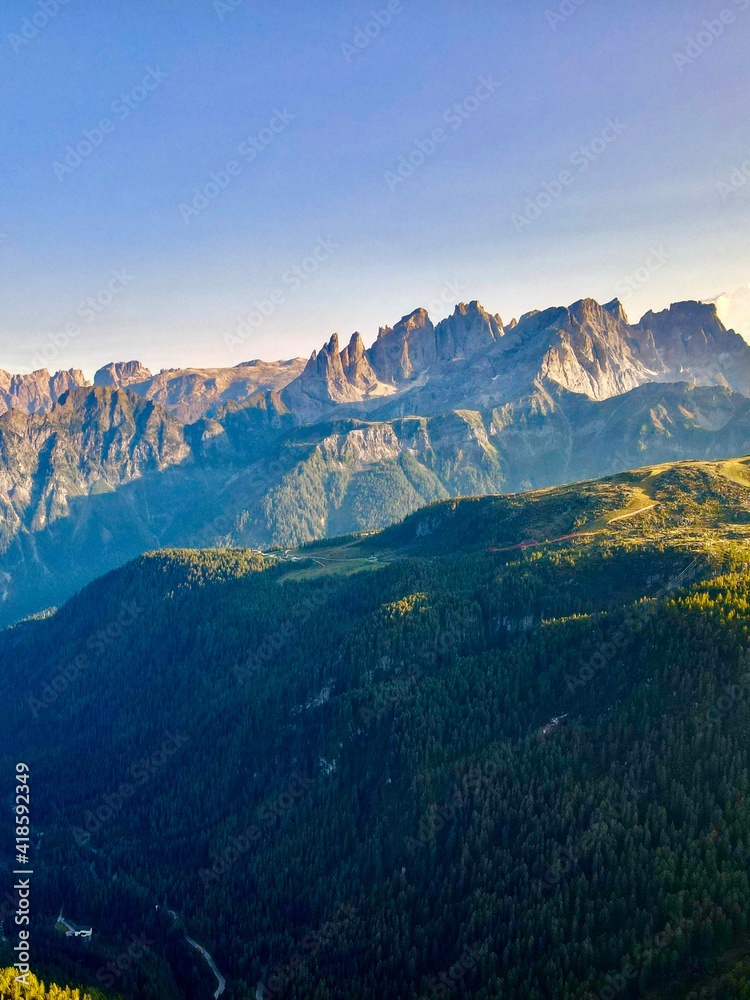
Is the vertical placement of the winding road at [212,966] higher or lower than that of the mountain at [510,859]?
lower

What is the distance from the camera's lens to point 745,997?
340ft

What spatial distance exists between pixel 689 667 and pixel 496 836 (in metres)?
55.1

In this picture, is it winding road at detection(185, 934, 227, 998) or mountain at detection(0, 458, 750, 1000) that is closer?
mountain at detection(0, 458, 750, 1000)

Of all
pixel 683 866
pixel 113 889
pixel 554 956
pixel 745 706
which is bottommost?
pixel 113 889

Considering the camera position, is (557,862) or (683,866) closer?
(683,866)

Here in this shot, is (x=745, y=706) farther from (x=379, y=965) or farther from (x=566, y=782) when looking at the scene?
(x=379, y=965)

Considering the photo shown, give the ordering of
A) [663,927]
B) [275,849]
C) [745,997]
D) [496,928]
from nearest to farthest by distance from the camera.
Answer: [745,997], [663,927], [496,928], [275,849]

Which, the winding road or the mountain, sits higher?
the mountain

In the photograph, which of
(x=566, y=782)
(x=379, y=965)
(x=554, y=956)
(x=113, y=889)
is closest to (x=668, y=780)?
(x=566, y=782)

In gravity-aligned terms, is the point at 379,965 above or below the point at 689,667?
below

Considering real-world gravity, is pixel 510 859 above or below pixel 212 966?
above

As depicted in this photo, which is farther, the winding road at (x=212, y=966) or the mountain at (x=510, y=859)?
the winding road at (x=212, y=966)

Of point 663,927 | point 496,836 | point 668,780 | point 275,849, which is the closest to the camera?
point 663,927

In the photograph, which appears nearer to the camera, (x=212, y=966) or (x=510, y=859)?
(x=510, y=859)
